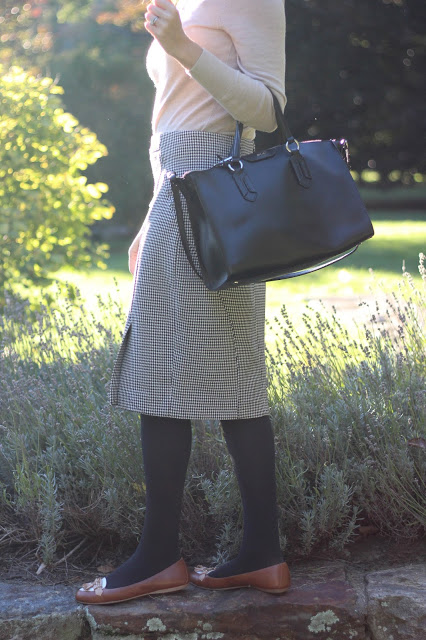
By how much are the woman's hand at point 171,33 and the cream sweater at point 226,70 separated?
0.09 feet

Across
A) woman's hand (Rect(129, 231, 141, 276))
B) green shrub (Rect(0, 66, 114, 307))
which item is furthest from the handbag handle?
green shrub (Rect(0, 66, 114, 307))

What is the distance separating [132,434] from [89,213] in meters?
3.39

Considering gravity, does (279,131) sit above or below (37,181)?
below

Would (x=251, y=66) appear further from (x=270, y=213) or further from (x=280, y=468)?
(x=280, y=468)

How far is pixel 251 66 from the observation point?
203 centimetres

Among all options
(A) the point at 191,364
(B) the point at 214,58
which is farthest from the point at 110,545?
(B) the point at 214,58

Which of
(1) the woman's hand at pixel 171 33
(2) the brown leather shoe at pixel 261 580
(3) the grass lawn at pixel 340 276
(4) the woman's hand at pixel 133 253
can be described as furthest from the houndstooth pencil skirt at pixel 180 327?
(3) the grass lawn at pixel 340 276

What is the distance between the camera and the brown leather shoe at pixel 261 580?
216 cm

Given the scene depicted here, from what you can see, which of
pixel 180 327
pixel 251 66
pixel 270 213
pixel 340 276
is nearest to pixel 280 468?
pixel 180 327

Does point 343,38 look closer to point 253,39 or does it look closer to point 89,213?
point 89,213

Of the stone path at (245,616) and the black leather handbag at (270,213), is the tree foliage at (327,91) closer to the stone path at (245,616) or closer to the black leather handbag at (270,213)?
the black leather handbag at (270,213)

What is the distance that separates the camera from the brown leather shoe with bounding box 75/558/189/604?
2148 mm

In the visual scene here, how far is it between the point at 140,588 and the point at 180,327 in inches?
26.7

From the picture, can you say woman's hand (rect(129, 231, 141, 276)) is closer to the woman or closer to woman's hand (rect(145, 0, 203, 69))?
the woman
